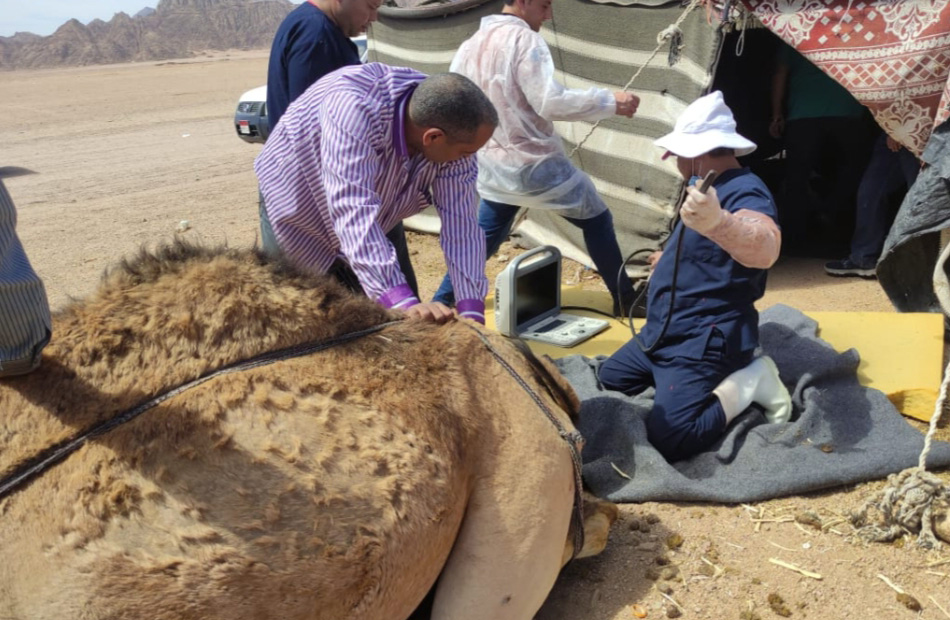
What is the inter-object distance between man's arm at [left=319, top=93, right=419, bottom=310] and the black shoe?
4.34 metres

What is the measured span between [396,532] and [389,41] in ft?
22.8

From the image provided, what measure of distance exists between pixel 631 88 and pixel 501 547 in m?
4.49

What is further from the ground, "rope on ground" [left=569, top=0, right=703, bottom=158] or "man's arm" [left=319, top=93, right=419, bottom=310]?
"rope on ground" [left=569, top=0, right=703, bottom=158]

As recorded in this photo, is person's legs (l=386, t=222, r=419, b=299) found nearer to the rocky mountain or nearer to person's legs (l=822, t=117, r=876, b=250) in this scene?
person's legs (l=822, t=117, r=876, b=250)

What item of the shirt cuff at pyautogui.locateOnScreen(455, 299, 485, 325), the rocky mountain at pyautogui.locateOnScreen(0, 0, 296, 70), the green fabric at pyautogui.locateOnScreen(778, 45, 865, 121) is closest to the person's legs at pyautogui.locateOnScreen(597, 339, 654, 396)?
the shirt cuff at pyautogui.locateOnScreen(455, 299, 485, 325)

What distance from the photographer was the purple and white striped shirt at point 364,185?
3.10 m

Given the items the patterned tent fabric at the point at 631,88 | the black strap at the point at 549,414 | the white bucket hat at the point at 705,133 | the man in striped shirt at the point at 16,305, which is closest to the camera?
the man in striped shirt at the point at 16,305

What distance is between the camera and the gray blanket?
3.51 meters

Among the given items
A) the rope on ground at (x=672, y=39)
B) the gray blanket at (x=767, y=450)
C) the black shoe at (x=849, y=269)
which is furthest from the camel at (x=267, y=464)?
the black shoe at (x=849, y=269)

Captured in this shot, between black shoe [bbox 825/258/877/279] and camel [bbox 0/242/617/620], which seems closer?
camel [bbox 0/242/617/620]

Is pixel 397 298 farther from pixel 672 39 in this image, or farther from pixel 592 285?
pixel 592 285

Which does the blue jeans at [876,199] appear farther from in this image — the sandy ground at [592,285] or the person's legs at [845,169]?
the person's legs at [845,169]

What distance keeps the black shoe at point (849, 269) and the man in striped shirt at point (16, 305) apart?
5761 mm

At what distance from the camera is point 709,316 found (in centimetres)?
381
